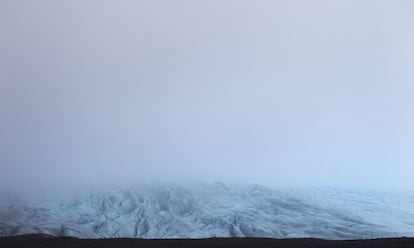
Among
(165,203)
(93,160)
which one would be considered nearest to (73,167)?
(93,160)

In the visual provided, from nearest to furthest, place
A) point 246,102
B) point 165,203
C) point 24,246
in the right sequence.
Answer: point 24,246 → point 165,203 → point 246,102

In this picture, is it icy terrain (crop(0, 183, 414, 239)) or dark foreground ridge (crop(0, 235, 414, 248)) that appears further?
icy terrain (crop(0, 183, 414, 239))

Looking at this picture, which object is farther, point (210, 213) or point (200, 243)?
point (210, 213)

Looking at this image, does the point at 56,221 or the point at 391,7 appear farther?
the point at 391,7

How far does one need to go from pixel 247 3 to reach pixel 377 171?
188 cm

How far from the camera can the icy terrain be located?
2045 mm

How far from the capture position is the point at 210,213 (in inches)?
94.3

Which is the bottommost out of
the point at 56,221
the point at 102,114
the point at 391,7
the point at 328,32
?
the point at 56,221

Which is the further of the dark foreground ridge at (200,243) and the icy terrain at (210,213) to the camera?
the icy terrain at (210,213)

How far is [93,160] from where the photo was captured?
3.82 m

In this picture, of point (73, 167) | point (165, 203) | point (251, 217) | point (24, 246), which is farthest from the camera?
point (73, 167)

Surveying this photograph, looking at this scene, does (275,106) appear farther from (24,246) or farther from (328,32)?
(24,246)

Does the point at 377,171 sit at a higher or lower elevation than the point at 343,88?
lower

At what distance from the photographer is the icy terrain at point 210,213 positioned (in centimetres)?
204
